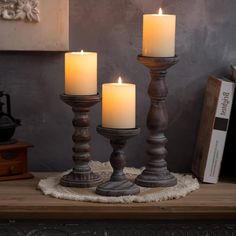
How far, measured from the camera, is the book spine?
155 cm

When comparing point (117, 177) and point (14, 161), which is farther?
point (14, 161)

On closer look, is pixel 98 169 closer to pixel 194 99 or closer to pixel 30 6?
pixel 194 99

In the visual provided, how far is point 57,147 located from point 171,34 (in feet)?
1.51

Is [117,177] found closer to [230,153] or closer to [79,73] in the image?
[79,73]

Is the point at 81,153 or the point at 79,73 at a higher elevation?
the point at 79,73

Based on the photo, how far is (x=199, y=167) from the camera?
1.64 m

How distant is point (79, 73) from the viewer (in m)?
1.48

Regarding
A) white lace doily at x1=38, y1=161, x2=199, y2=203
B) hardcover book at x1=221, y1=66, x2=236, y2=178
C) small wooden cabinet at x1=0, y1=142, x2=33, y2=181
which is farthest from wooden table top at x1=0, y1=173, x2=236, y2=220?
hardcover book at x1=221, y1=66, x2=236, y2=178

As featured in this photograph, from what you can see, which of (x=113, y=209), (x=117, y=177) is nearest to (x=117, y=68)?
(x=117, y=177)

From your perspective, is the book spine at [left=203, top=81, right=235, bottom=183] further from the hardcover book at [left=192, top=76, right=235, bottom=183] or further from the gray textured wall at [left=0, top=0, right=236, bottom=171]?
the gray textured wall at [left=0, top=0, right=236, bottom=171]

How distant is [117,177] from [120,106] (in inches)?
6.5

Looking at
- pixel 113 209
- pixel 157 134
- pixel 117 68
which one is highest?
pixel 117 68

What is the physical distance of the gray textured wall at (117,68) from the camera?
170cm

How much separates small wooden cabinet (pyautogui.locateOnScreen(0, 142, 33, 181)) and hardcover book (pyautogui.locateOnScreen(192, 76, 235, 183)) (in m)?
0.42
